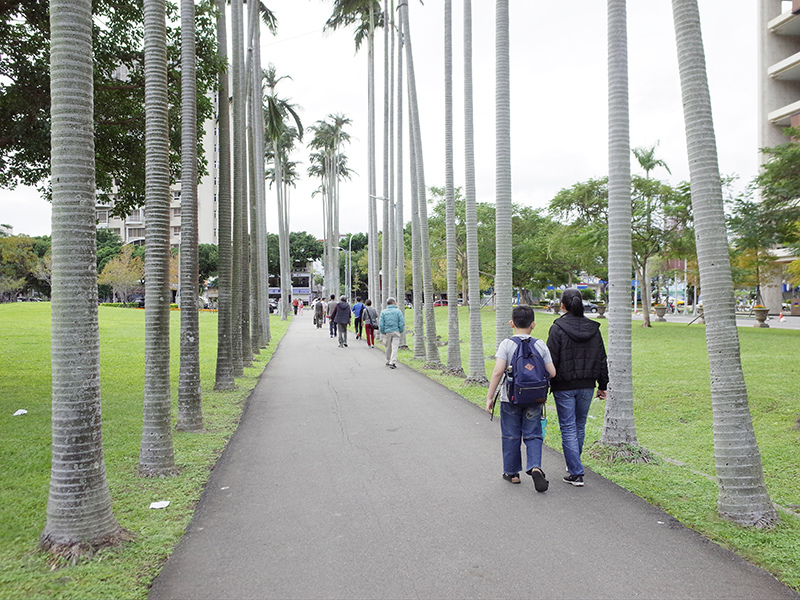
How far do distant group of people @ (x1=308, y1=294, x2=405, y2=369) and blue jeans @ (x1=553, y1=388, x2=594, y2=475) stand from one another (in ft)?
36.2

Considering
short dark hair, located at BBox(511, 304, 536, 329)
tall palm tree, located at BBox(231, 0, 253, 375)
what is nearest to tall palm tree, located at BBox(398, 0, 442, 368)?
tall palm tree, located at BBox(231, 0, 253, 375)

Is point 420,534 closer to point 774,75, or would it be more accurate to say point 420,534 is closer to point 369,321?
point 369,321

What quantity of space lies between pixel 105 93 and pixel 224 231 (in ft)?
9.78

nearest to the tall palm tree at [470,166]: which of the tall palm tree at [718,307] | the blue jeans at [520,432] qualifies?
the blue jeans at [520,432]

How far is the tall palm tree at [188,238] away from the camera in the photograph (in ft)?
28.3

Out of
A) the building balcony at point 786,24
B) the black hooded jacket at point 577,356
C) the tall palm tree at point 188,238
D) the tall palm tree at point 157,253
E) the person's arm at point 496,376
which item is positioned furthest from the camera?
the building balcony at point 786,24

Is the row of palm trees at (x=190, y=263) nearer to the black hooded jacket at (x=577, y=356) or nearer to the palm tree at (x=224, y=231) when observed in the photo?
the palm tree at (x=224, y=231)

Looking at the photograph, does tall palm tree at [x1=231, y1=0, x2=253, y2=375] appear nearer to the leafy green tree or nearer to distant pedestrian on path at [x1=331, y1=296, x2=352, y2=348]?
the leafy green tree

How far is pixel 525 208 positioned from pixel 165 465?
57742 millimetres

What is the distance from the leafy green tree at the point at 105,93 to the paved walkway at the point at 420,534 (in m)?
6.26

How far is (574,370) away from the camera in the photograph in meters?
6.17

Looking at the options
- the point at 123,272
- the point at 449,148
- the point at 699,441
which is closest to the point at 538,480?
the point at 699,441

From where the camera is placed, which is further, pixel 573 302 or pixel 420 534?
pixel 573 302

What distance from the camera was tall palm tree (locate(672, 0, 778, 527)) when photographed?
5180mm
